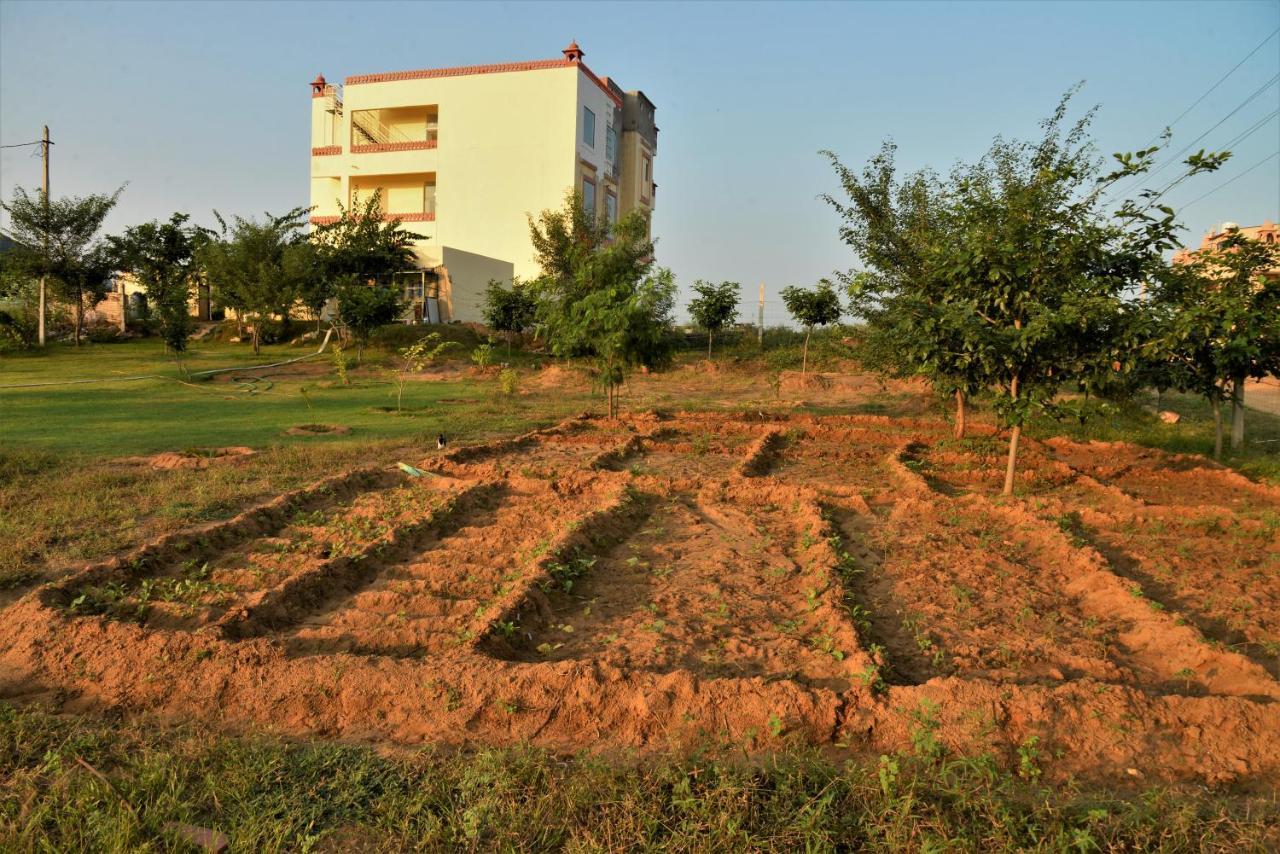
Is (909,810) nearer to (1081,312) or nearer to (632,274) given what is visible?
(1081,312)

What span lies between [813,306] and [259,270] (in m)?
17.4

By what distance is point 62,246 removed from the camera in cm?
2705

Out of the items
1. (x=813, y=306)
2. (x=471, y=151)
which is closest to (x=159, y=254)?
(x=471, y=151)

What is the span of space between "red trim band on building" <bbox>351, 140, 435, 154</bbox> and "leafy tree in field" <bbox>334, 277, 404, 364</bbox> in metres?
11.6

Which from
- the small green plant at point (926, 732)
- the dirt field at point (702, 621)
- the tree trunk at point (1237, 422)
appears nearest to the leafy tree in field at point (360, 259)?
the dirt field at point (702, 621)

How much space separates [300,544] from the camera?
696 cm

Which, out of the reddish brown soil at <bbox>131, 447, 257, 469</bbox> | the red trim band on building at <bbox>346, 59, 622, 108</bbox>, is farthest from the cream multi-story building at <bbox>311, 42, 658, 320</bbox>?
the reddish brown soil at <bbox>131, 447, 257, 469</bbox>

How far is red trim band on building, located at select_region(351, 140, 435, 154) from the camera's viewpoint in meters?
33.4

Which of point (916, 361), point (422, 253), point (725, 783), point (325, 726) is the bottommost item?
point (325, 726)

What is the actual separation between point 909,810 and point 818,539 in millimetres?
4049

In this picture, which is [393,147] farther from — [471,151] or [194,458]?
[194,458]

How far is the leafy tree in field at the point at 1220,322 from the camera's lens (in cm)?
823

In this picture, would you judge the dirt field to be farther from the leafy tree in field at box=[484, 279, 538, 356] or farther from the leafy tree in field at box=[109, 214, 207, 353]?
the leafy tree in field at box=[109, 214, 207, 353]

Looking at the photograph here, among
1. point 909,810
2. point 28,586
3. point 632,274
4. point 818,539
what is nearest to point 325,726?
point 909,810
